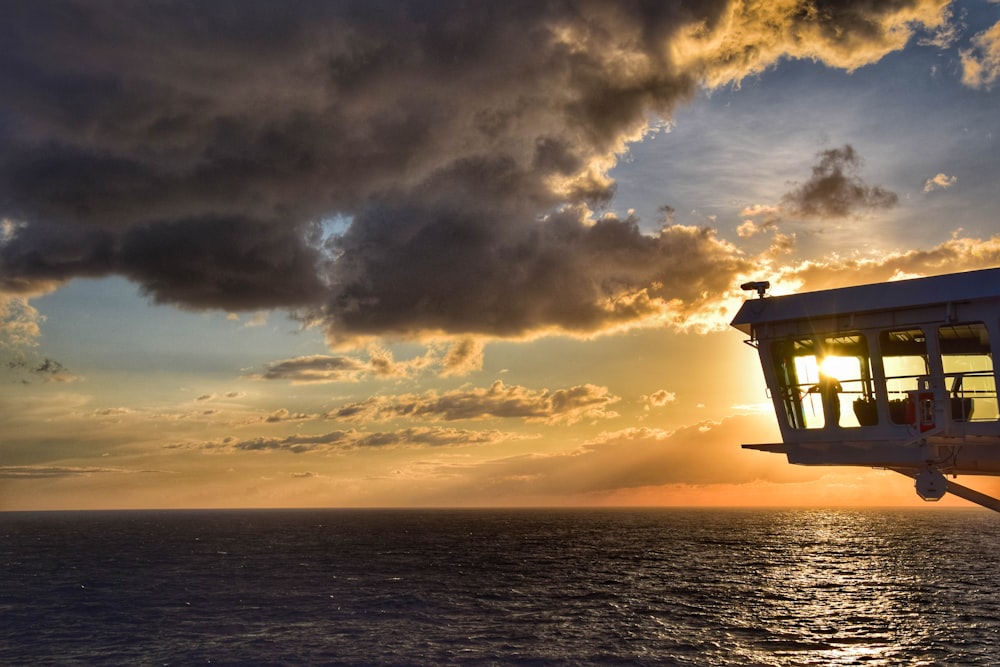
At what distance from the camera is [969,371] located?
26.9 metres

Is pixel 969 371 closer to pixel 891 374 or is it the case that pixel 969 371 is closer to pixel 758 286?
pixel 891 374

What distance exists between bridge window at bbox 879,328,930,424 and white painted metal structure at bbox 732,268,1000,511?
4cm

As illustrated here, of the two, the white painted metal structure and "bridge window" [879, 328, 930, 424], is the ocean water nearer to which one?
the white painted metal structure

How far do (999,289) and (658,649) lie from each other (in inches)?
1458

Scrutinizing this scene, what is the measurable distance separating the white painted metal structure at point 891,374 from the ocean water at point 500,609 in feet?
88.3

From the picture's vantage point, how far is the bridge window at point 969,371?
26531 millimetres

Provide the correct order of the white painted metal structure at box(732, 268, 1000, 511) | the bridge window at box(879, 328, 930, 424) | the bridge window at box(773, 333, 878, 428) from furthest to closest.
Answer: the bridge window at box(773, 333, 878, 428) < the bridge window at box(879, 328, 930, 424) < the white painted metal structure at box(732, 268, 1000, 511)

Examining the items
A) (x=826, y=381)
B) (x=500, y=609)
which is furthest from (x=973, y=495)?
(x=500, y=609)

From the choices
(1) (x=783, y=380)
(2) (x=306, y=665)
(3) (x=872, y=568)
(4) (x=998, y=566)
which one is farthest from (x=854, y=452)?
(4) (x=998, y=566)

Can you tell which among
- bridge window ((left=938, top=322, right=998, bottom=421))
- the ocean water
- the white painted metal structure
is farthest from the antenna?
the ocean water

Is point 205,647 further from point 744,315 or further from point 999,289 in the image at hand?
point 999,289

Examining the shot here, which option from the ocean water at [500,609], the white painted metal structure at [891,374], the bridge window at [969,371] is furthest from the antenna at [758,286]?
the ocean water at [500,609]

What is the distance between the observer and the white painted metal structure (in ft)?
86.8

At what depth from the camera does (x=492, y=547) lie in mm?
150375
